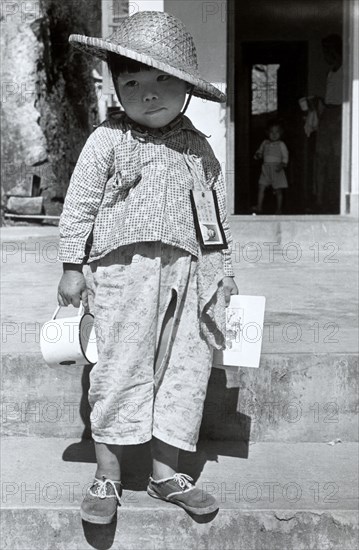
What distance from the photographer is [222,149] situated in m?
7.46

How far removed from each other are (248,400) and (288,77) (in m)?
11.3

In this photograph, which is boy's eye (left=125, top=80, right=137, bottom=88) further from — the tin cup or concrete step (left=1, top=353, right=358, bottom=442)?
concrete step (left=1, top=353, right=358, bottom=442)

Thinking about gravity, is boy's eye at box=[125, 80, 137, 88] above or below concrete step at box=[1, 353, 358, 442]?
above

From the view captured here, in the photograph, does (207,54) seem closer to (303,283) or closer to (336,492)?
(303,283)

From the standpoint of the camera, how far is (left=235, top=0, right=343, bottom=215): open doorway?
11039mm

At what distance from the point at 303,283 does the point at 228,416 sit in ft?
5.97

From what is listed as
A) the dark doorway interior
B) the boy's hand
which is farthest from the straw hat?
the dark doorway interior

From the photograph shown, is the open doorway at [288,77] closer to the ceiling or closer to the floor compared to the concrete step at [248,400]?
closer to the ceiling

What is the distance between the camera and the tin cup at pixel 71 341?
262cm

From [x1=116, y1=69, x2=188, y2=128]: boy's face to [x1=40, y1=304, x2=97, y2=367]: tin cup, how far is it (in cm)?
65

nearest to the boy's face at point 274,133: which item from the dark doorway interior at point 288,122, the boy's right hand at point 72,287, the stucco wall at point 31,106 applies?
the dark doorway interior at point 288,122

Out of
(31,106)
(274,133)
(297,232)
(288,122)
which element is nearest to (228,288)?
(297,232)

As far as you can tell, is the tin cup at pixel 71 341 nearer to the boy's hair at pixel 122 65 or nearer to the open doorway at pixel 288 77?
the boy's hair at pixel 122 65

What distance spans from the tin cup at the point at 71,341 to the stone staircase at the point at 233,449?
1.39 feet
